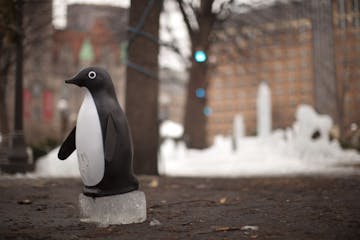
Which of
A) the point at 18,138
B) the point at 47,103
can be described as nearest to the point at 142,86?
the point at 18,138

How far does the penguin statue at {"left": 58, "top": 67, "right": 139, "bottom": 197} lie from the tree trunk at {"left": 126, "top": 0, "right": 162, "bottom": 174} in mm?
5801

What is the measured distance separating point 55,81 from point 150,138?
4975 centimetres

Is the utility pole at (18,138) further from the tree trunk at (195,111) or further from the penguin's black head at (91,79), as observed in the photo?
the tree trunk at (195,111)

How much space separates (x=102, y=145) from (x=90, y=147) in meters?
0.13

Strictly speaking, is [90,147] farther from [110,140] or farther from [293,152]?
[293,152]

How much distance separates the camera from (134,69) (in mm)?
10922

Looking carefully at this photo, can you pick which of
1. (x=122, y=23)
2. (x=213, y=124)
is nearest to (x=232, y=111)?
(x=213, y=124)

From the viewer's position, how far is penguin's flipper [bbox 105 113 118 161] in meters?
4.73

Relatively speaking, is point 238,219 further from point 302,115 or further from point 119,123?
point 302,115

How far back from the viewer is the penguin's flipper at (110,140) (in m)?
4.73

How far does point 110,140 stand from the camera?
15.6ft

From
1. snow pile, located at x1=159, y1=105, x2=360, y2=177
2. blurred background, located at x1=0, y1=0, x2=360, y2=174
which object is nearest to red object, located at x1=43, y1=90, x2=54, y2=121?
blurred background, located at x1=0, y1=0, x2=360, y2=174

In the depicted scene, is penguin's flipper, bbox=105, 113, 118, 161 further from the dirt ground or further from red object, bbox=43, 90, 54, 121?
red object, bbox=43, 90, 54, 121

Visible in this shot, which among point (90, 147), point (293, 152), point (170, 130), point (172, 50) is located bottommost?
point (293, 152)
